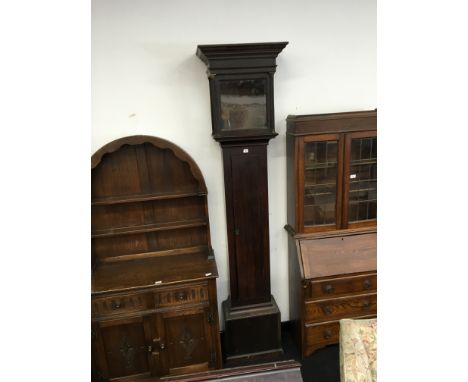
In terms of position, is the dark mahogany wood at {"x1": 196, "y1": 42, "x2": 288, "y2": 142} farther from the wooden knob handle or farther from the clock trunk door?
the wooden knob handle

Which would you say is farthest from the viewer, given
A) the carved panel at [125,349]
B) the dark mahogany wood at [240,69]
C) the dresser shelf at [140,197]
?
the dresser shelf at [140,197]

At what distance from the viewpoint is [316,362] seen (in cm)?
224

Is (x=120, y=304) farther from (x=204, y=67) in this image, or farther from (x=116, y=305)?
(x=204, y=67)

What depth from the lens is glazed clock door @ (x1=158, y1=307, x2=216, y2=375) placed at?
2.04 metres

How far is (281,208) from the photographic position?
246 centimetres

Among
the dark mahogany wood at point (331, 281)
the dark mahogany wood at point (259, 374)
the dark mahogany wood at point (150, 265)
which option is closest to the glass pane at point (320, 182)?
the dark mahogany wood at point (331, 281)

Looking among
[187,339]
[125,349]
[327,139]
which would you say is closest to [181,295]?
[187,339]

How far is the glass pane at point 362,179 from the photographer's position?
218 centimetres

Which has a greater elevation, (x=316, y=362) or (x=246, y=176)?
(x=246, y=176)

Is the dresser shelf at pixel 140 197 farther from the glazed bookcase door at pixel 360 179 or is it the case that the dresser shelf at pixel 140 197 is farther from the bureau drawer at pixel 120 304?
the glazed bookcase door at pixel 360 179

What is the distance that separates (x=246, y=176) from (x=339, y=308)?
112 centimetres

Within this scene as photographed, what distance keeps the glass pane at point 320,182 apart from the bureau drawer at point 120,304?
118 cm

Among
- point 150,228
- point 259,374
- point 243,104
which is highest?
point 243,104

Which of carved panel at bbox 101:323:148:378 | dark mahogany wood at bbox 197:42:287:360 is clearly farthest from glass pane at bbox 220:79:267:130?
carved panel at bbox 101:323:148:378
